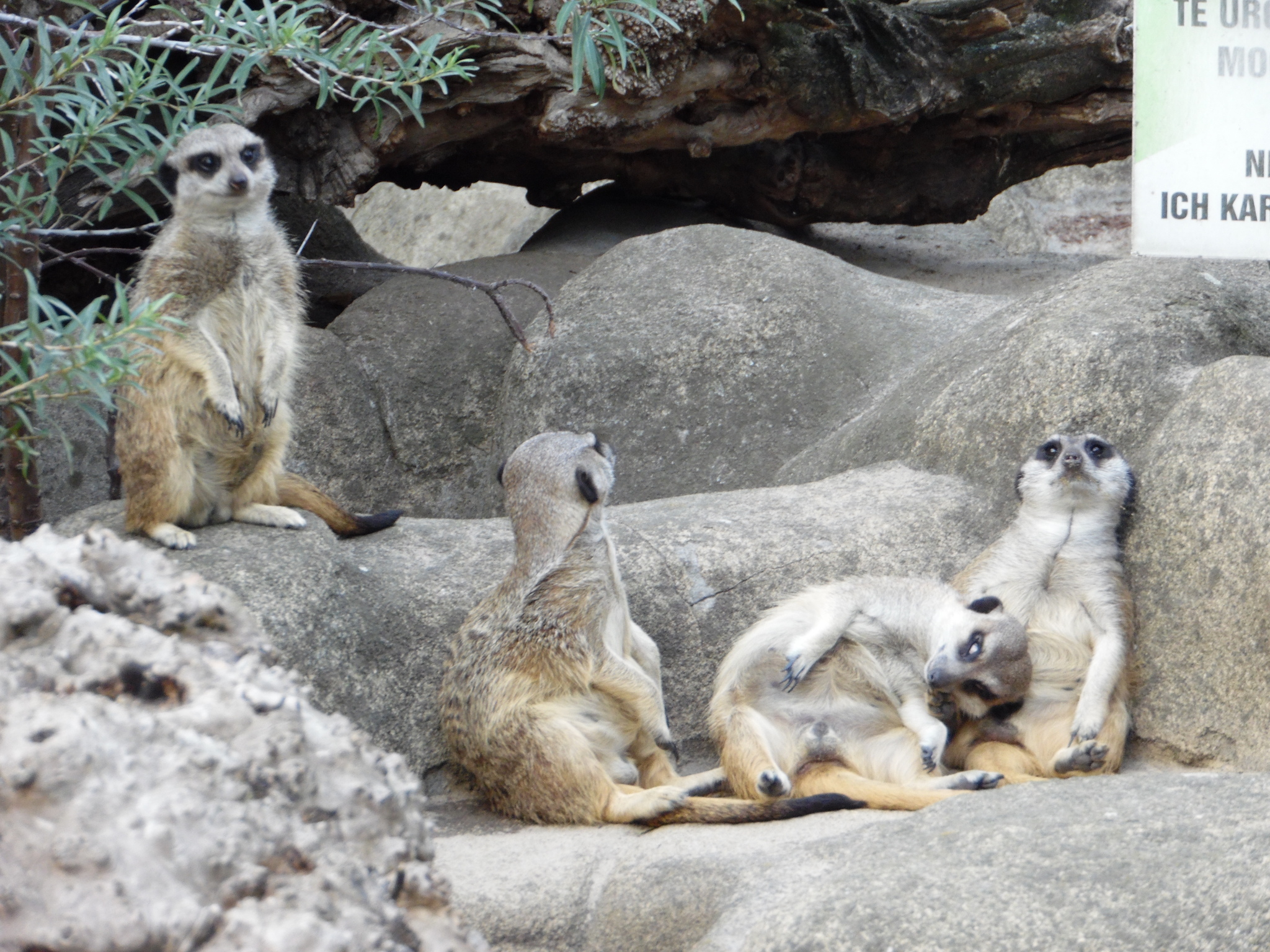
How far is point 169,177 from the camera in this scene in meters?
3.71

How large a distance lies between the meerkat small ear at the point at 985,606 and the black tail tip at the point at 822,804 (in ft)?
2.07

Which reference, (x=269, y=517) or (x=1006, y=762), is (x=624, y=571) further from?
(x=1006, y=762)

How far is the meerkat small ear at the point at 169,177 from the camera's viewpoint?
3.69 m

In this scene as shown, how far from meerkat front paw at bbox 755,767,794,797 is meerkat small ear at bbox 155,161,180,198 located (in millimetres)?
2350

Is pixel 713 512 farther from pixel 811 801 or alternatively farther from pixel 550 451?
pixel 811 801

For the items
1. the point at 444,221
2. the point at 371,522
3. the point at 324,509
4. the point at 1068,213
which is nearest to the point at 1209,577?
the point at 371,522

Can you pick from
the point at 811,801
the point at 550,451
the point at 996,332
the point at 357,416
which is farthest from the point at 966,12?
the point at 811,801

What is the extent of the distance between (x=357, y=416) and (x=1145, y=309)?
3.75 metres

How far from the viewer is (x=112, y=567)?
1852mm

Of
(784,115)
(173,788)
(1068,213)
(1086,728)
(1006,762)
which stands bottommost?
(1006,762)

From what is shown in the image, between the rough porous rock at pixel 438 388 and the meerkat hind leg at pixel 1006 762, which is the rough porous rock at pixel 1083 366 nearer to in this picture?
the meerkat hind leg at pixel 1006 762

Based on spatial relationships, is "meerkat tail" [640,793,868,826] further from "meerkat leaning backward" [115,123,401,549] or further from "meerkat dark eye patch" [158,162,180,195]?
"meerkat dark eye patch" [158,162,180,195]

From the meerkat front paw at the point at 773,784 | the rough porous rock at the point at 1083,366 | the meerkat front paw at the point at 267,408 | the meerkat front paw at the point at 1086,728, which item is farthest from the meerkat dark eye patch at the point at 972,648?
the meerkat front paw at the point at 267,408

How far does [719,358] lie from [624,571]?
6.51 feet
